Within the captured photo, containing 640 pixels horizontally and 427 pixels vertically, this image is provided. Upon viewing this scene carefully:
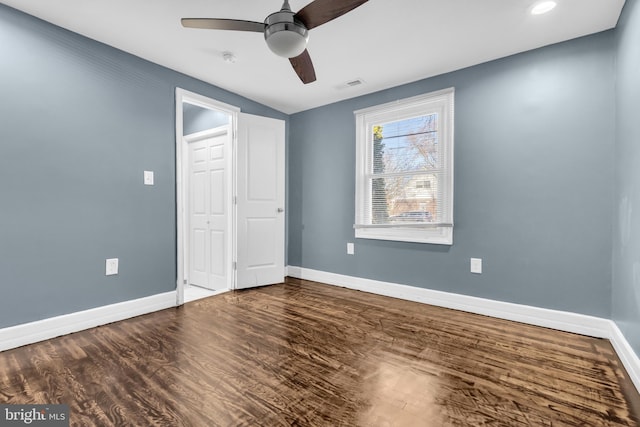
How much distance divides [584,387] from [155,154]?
367 centimetres

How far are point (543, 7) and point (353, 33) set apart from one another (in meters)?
1.32

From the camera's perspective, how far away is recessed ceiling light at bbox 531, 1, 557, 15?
1.98 m

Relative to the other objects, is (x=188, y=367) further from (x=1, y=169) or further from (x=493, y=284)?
(x=493, y=284)

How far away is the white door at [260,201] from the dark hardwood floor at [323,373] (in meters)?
1.08

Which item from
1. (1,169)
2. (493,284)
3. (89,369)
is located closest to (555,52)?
(493,284)

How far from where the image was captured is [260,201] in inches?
150

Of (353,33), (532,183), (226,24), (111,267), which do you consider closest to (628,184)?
(532,183)

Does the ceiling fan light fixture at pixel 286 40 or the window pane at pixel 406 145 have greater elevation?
the ceiling fan light fixture at pixel 286 40

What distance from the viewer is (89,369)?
5.86 ft

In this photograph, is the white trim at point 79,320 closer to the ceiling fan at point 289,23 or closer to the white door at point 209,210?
the white door at point 209,210

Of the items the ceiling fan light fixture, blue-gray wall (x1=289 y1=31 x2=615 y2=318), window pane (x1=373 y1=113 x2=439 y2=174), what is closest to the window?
window pane (x1=373 y1=113 x2=439 y2=174)

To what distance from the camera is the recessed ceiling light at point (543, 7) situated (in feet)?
6.49

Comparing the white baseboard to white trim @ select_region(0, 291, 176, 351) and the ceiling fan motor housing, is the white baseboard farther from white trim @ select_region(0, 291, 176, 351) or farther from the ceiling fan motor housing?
the ceiling fan motor housing

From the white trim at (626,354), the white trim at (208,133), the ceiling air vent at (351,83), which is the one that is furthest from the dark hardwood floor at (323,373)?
the ceiling air vent at (351,83)
